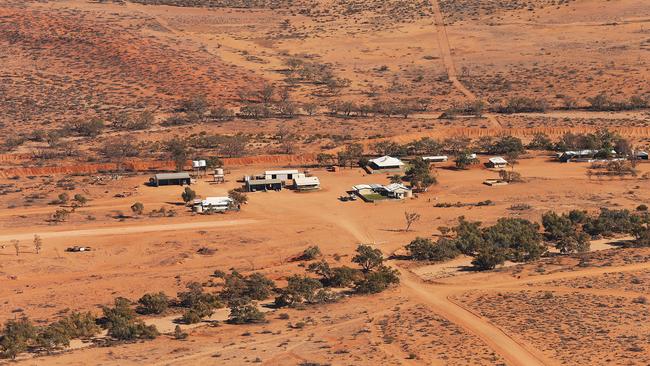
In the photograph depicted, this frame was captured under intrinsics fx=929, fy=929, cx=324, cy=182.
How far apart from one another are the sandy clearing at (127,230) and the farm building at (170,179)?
11944 millimetres

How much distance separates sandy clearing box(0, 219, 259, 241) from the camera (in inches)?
2657

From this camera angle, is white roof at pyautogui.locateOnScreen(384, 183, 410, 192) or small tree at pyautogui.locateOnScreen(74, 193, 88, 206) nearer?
small tree at pyautogui.locateOnScreen(74, 193, 88, 206)

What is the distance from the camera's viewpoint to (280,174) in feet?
273

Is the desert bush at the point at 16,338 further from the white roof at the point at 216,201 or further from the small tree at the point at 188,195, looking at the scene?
the small tree at the point at 188,195

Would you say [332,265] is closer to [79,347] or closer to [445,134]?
[79,347]

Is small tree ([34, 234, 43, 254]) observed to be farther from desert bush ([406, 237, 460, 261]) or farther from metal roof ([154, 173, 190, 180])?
desert bush ([406, 237, 460, 261])

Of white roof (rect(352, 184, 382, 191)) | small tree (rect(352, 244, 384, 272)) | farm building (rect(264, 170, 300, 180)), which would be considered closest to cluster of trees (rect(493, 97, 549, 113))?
white roof (rect(352, 184, 382, 191))

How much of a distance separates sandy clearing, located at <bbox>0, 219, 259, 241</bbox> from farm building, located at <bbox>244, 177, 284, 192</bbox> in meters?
9.11

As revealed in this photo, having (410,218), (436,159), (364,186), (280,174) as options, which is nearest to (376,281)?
(410,218)

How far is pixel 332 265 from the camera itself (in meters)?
61.1

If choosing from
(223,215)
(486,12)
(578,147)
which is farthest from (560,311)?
(486,12)

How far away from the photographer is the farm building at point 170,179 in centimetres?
8194

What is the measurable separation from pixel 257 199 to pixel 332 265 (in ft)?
61.0

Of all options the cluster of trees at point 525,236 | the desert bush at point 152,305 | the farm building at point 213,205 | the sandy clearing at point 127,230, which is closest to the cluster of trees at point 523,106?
the cluster of trees at point 525,236
